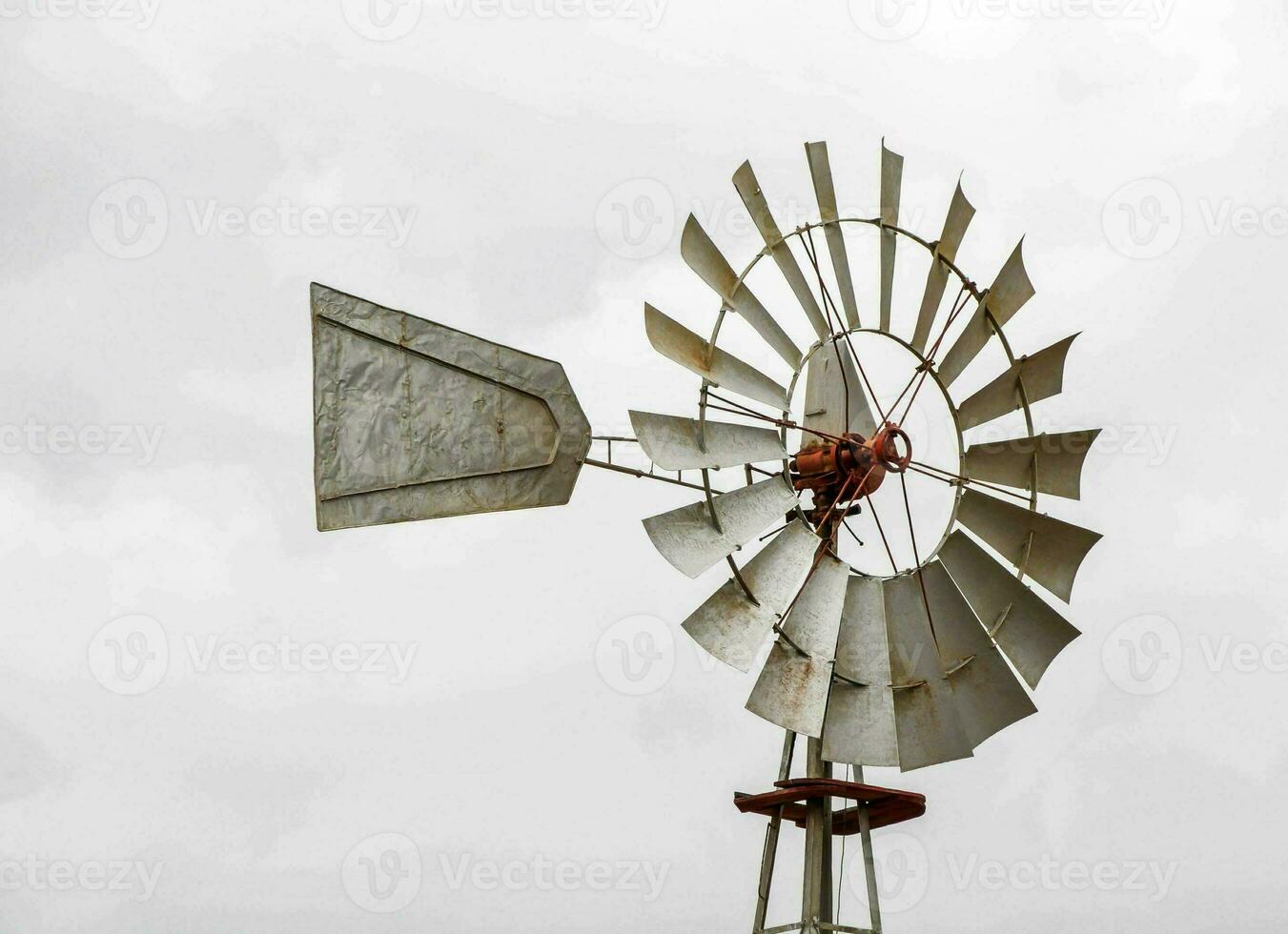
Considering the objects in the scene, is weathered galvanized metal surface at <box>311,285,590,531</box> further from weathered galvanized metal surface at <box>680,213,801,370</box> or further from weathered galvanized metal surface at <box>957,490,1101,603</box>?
weathered galvanized metal surface at <box>957,490,1101,603</box>

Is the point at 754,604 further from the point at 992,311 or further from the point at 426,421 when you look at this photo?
the point at 992,311

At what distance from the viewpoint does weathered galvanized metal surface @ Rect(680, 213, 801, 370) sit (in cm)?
907

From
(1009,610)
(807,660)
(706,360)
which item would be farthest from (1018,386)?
(807,660)

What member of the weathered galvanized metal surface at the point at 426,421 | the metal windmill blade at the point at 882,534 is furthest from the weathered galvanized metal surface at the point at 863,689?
the weathered galvanized metal surface at the point at 426,421

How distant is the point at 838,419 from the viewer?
9773mm

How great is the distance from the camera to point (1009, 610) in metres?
9.45

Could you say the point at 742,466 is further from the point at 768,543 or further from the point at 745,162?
the point at 745,162

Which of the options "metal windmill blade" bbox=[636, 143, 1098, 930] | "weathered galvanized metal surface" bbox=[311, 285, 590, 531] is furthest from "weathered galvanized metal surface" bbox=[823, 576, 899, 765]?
"weathered galvanized metal surface" bbox=[311, 285, 590, 531]

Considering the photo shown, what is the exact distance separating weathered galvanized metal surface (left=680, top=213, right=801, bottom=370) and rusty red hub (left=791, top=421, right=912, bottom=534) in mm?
516

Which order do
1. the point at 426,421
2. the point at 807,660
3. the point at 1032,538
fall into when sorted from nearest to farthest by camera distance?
1. the point at 426,421
2. the point at 807,660
3. the point at 1032,538

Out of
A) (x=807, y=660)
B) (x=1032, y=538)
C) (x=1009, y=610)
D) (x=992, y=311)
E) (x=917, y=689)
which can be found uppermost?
(x=992, y=311)

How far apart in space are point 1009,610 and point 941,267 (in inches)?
72.7

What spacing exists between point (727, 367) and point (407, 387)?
1565 mm

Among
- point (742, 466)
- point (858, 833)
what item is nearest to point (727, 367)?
point (742, 466)
